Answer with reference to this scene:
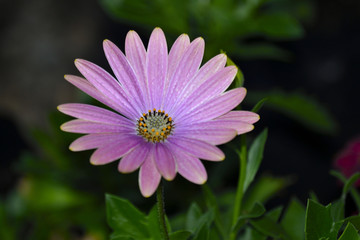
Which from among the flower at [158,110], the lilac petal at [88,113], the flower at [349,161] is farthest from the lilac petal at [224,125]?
the flower at [349,161]

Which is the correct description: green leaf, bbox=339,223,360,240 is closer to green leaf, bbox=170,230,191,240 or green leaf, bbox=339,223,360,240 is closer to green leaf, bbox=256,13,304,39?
green leaf, bbox=170,230,191,240

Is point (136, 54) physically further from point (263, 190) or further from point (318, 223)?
point (263, 190)

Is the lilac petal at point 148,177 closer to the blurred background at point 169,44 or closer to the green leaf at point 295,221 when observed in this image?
the green leaf at point 295,221

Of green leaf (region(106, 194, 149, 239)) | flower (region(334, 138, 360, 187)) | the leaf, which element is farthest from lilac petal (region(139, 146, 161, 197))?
the leaf

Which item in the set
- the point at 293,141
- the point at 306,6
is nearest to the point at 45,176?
the point at 293,141

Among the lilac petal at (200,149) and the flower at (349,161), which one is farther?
the flower at (349,161)
